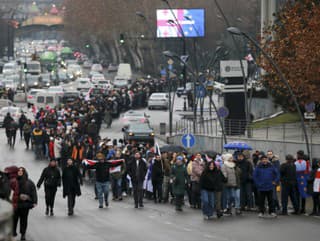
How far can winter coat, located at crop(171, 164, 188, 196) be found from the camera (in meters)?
26.2

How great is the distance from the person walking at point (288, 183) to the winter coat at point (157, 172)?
4387mm

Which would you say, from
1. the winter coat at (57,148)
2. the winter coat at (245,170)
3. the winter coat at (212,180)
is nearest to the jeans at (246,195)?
the winter coat at (245,170)

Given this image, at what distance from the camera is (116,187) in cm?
2883

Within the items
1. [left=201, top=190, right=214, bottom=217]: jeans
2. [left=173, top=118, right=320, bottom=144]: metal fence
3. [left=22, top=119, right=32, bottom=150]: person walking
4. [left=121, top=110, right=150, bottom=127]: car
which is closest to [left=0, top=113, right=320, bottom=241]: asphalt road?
[left=201, top=190, right=214, bottom=217]: jeans

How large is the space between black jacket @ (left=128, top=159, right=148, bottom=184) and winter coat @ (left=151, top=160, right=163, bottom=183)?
842mm

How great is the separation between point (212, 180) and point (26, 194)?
493 cm

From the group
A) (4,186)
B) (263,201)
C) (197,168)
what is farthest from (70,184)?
(4,186)

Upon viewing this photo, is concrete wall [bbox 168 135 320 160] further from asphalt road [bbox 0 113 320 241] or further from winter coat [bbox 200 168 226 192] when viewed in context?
winter coat [bbox 200 168 226 192]

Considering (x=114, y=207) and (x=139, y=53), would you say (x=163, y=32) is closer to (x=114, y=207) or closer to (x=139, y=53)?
(x=139, y=53)

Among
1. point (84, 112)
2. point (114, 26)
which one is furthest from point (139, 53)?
point (84, 112)

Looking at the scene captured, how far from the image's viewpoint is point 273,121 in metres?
51.1

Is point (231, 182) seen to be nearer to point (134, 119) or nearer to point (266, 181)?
point (266, 181)

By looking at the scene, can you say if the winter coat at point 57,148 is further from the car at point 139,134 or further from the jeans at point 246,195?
the jeans at point 246,195

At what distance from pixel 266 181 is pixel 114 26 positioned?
112m
